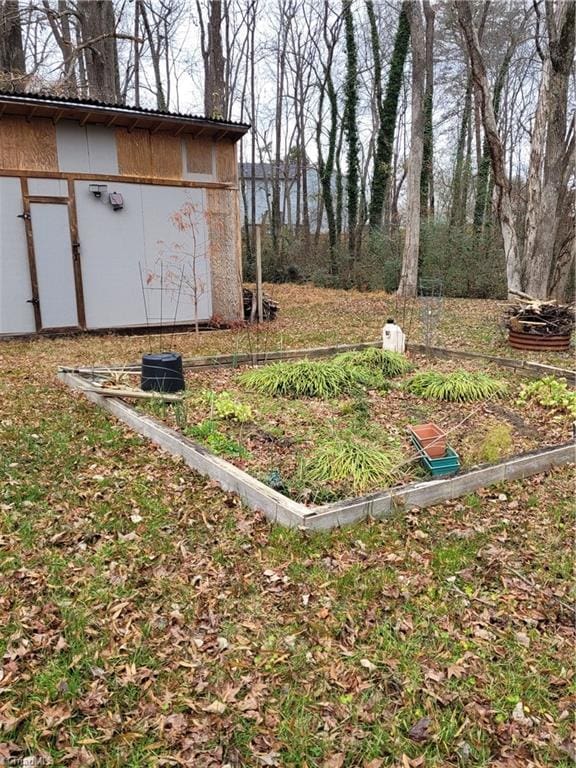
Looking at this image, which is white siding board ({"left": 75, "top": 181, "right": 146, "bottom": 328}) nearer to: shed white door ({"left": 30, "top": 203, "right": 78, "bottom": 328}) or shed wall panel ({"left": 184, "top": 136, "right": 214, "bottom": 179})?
shed white door ({"left": 30, "top": 203, "right": 78, "bottom": 328})

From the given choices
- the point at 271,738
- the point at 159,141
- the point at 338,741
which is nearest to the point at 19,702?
the point at 271,738

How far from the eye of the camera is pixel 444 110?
19.4m

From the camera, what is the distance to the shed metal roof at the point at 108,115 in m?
7.28

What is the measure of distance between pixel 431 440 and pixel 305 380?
179 centimetres

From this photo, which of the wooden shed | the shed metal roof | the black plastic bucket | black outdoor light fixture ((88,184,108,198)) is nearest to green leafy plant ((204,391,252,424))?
the black plastic bucket

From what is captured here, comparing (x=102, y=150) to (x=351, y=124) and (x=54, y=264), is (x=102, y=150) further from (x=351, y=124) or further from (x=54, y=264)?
(x=351, y=124)

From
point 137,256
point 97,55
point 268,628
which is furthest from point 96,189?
point 268,628

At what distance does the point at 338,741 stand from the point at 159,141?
8.73 m

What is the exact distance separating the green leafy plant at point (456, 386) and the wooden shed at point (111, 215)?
3.88m

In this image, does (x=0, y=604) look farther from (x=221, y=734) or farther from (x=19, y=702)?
(x=221, y=734)

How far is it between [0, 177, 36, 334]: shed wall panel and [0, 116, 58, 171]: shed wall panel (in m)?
0.28

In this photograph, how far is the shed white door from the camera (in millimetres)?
7926

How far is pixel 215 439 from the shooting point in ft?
12.5

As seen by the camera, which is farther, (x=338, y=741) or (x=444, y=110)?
(x=444, y=110)
